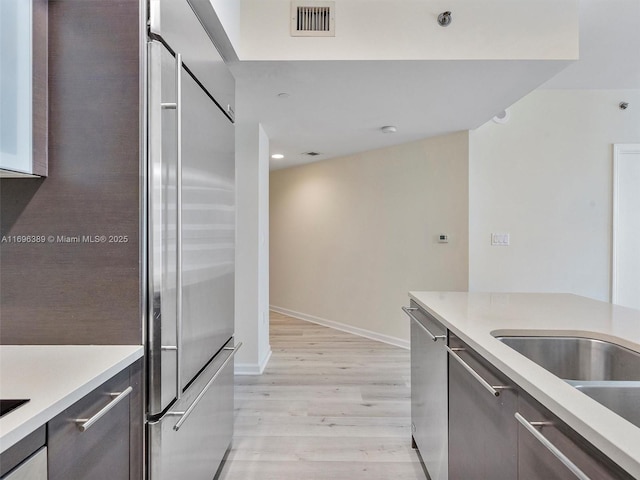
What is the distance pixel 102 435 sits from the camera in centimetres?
94

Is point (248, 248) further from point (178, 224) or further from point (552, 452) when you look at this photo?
point (552, 452)

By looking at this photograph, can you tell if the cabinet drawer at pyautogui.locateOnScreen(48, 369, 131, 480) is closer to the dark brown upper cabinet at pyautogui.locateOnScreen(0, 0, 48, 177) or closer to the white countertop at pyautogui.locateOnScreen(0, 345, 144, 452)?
the white countertop at pyautogui.locateOnScreen(0, 345, 144, 452)

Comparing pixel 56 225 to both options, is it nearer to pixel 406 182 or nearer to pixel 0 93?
pixel 0 93

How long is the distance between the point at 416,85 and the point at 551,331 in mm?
1811

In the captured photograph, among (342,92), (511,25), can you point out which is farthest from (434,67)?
(342,92)

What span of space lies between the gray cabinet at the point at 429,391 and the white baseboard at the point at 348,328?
2.02 meters

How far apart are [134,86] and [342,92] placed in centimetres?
171

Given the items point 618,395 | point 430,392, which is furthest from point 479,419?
point 430,392

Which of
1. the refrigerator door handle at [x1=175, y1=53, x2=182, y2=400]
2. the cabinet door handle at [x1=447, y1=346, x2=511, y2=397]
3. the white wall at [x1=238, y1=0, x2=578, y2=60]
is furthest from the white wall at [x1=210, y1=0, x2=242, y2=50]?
the cabinet door handle at [x1=447, y1=346, x2=511, y2=397]

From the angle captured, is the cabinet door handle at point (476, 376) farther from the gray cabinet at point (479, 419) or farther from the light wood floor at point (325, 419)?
the light wood floor at point (325, 419)

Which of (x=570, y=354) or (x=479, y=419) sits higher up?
(x=570, y=354)

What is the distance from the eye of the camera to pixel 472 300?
6.17 ft

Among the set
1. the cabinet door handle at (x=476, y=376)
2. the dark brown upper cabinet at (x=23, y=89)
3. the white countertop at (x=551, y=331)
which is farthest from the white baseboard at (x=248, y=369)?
the dark brown upper cabinet at (x=23, y=89)

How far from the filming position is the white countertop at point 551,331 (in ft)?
2.11
